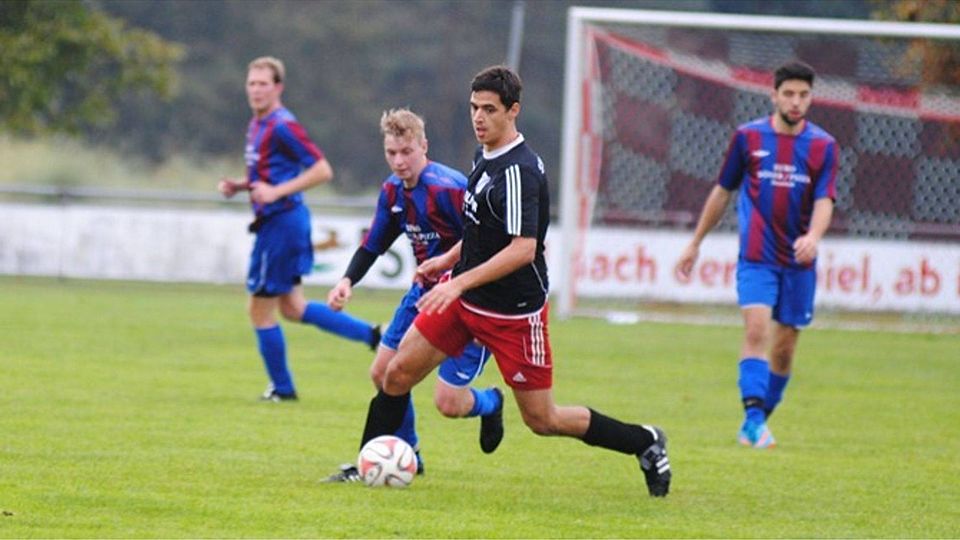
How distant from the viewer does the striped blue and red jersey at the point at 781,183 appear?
1012 cm

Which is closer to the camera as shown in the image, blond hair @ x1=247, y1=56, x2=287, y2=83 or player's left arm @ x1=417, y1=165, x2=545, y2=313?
player's left arm @ x1=417, y1=165, x2=545, y2=313

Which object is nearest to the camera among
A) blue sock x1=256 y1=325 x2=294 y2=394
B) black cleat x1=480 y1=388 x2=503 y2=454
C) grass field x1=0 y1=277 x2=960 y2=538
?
grass field x1=0 y1=277 x2=960 y2=538

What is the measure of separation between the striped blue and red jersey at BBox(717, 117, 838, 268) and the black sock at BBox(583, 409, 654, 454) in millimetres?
2609

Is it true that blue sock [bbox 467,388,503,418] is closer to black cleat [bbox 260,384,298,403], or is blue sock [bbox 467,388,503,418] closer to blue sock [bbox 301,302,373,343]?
black cleat [bbox 260,384,298,403]

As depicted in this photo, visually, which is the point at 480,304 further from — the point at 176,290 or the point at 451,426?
the point at 176,290

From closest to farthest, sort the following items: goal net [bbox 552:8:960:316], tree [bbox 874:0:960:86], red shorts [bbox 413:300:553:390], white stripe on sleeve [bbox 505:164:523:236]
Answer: white stripe on sleeve [bbox 505:164:523:236] → red shorts [bbox 413:300:553:390] → goal net [bbox 552:8:960:316] → tree [bbox 874:0:960:86]

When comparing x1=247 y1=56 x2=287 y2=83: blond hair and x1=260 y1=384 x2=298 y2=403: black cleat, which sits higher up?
x1=247 y1=56 x2=287 y2=83: blond hair

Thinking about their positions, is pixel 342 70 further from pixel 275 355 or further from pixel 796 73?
pixel 796 73

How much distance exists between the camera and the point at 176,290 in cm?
2395

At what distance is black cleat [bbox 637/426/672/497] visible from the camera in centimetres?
780

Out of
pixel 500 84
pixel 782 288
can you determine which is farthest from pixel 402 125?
pixel 782 288

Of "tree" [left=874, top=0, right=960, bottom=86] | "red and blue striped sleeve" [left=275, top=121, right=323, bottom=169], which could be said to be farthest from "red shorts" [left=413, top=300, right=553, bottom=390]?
"tree" [left=874, top=0, right=960, bottom=86]

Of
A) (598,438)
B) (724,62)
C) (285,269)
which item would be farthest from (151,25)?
(598,438)

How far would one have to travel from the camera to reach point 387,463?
7699mm
